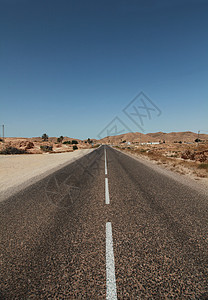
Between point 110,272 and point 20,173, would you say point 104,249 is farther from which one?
point 20,173

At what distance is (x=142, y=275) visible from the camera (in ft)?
6.92

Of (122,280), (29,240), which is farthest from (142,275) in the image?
(29,240)

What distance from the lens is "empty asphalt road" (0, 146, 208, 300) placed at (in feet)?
6.35

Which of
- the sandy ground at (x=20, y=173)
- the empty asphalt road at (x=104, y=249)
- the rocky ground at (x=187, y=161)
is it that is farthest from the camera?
the rocky ground at (x=187, y=161)

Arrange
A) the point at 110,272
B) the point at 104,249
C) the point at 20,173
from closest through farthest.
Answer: the point at 110,272, the point at 104,249, the point at 20,173

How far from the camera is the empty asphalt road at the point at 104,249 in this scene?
1.93 meters

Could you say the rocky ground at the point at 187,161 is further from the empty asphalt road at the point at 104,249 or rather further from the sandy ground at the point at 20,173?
the sandy ground at the point at 20,173

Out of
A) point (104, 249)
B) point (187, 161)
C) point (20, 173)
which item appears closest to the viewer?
point (104, 249)

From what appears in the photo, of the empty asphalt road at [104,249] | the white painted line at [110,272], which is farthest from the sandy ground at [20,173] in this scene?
the white painted line at [110,272]

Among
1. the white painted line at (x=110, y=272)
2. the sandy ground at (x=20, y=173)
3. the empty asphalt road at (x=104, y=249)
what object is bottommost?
the sandy ground at (x=20, y=173)

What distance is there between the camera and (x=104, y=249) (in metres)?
2.66

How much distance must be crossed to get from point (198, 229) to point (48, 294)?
3.13 metres

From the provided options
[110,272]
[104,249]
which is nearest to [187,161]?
[104,249]

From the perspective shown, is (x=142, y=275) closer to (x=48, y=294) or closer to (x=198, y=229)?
(x=48, y=294)
